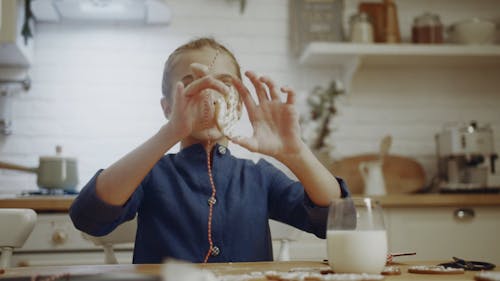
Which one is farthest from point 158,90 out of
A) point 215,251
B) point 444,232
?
point 215,251

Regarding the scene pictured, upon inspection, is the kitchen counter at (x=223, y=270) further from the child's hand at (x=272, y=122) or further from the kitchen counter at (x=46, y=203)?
the kitchen counter at (x=46, y=203)

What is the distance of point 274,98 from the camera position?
940 millimetres

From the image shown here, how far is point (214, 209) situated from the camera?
1.24 metres

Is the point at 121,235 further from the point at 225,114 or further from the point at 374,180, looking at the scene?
the point at 374,180

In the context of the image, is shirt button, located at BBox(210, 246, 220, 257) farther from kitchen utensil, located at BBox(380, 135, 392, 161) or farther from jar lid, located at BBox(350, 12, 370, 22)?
jar lid, located at BBox(350, 12, 370, 22)

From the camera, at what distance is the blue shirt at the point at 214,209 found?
3.95 feet

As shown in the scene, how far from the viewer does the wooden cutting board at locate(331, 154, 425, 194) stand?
2.64 m

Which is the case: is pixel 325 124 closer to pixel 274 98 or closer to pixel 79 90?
pixel 79 90

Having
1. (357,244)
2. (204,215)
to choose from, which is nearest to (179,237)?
(204,215)

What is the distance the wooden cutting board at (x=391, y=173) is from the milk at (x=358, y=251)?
1.82 m

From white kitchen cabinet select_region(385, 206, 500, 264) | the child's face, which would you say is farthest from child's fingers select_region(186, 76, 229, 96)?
white kitchen cabinet select_region(385, 206, 500, 264)

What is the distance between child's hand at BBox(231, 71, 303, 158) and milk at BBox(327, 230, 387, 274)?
0.21 metres

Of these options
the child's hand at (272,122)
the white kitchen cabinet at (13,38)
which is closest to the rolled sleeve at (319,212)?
the child's hand at (272,122)

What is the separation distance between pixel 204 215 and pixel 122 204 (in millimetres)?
240
